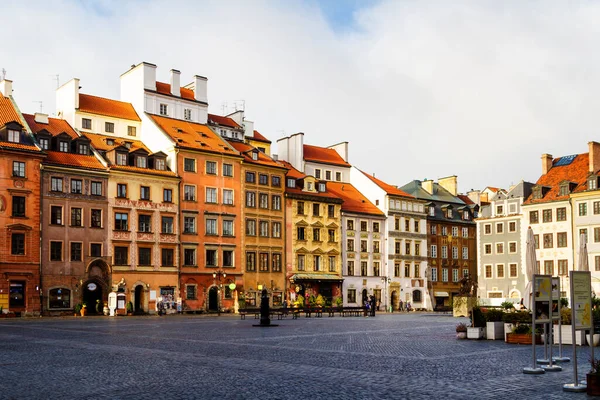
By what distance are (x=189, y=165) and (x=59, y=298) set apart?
51.9 feet

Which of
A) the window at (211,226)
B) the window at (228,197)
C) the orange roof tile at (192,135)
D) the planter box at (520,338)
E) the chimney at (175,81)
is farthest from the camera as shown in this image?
the chimney at (175,81)

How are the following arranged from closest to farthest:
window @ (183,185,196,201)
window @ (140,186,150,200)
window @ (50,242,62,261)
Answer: window @ (50,242,62,261), window @ (140,186,150,200), window @ (183,185,196,201)

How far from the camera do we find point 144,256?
5875cm

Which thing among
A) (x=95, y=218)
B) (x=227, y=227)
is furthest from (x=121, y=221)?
(x=227, y=227)

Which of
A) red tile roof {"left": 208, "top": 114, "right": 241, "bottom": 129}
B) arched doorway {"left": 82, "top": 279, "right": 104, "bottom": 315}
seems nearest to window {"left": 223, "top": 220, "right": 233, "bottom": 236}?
arched doorway {"left": 82, "top": 279, "right": 104, "bottom": 315}

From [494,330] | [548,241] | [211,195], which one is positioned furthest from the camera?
[548,241]

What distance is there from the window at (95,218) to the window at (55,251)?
3034mm

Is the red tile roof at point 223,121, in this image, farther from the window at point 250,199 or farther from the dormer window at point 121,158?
the dormer window at point 121,158

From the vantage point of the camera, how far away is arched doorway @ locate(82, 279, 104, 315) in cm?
5538

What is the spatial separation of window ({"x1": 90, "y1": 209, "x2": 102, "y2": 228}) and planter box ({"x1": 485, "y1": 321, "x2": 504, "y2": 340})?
3800 centimetres

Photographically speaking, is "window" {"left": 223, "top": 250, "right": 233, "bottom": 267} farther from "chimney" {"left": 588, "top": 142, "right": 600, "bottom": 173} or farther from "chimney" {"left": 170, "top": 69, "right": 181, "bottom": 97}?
"chimney" {"left": 588, "top": 142, "right": 600, "bottom": 173}

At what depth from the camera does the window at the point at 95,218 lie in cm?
5594

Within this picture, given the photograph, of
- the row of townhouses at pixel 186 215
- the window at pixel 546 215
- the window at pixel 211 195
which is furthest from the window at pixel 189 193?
the window at pixel 546 215

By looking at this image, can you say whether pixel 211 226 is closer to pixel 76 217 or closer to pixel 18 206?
pixel 76 217
